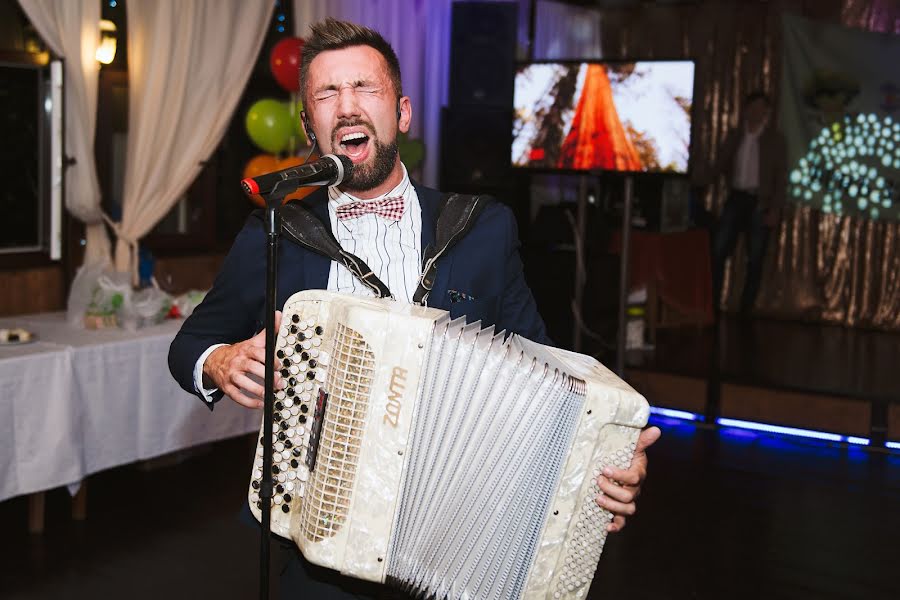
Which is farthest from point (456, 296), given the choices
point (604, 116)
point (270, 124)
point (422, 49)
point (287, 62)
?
point (422, 49)

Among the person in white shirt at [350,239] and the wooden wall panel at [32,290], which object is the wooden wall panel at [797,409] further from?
the person in white shirt at [350,239]

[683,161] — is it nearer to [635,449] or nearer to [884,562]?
[884,562]

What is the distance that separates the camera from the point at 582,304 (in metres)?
7.23

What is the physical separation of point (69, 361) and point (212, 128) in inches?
80.8

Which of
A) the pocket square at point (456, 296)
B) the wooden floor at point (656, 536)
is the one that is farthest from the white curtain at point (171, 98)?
the pocket square at point (456, 296)

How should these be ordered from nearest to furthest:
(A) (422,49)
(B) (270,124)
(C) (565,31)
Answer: (B) (270,124), (A) (422,49), (C) (565,31)

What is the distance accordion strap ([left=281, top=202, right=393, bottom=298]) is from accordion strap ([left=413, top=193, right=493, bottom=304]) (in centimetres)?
7

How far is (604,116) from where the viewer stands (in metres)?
6.55

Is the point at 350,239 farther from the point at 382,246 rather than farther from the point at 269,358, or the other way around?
the point at 269,358

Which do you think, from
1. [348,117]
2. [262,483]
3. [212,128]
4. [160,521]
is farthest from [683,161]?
[262,483]

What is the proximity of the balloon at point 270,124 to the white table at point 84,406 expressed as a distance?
1405 mm

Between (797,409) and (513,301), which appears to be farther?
(797,409)

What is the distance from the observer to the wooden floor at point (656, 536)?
3.71 m

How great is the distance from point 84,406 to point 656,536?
7.76 feet
